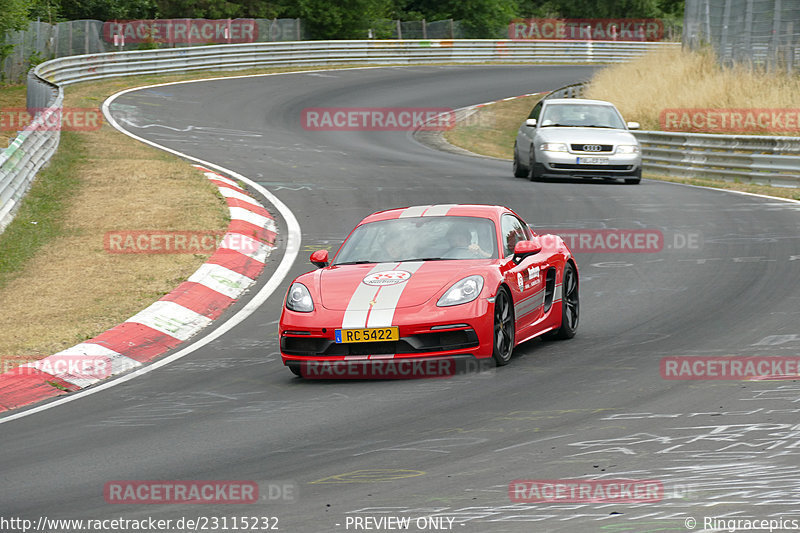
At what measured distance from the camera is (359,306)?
888cm

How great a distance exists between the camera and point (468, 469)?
622 centimetres

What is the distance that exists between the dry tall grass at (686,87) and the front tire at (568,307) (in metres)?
18.1

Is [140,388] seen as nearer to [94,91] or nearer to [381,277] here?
[381,277]

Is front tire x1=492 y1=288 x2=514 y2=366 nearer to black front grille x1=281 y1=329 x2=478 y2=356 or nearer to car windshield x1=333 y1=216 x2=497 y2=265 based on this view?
black front grille x1=281 y1=329 x2=478 y2=356

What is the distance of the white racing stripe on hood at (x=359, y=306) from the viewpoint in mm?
8734

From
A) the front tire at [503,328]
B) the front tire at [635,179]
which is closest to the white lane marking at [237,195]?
the front tire at [635,179]

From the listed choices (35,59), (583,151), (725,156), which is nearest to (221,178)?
(583,151)

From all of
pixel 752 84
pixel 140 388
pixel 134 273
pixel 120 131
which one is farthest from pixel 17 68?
pixel 140 388

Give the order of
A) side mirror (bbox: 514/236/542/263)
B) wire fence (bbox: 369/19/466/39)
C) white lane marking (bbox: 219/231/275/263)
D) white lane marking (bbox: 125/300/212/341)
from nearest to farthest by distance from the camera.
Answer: side mirror (bbox: 514/236/542/263)
white lane marking (bbox: 125/300/212/341)
white lane marking (bbox: 219/231/275/263)
wire fence (bbox: 369/19/466/39)

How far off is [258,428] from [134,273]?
629 centimetres

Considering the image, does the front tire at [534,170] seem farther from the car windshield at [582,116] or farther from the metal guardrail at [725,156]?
the metal guardrail at [725,156]

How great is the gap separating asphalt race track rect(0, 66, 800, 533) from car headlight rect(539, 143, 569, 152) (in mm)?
6782

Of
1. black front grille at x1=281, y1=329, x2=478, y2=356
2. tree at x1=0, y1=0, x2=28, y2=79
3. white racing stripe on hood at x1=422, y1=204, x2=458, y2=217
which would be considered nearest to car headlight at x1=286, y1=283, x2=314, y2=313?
black front grille at x1=281, y1=329, x2=478, y2=356

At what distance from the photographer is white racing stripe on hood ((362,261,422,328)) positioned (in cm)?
870
